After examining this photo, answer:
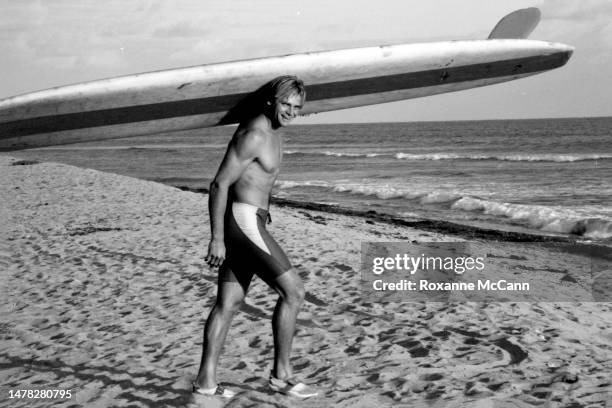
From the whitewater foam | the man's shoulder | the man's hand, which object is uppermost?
the man's shoulder

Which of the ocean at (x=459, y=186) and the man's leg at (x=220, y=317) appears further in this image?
the ocean at (x=459, y=186)

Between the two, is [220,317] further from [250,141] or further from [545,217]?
[545,217]

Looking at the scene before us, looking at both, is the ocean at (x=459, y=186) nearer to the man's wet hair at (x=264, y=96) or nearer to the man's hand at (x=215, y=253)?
the man's wet hair at (x=264, y=96)

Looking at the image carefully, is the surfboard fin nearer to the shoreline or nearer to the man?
the man

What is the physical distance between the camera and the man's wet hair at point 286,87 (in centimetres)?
291

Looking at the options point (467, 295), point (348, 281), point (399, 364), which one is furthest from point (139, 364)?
point (467, 295)

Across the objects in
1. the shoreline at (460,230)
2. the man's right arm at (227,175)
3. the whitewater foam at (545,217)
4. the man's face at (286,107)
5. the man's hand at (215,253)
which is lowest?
the shoreline at (460,230)

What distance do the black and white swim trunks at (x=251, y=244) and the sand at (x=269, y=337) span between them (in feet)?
2.72

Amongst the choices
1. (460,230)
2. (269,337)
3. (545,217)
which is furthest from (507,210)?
(269,337)

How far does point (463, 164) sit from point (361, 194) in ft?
43.9

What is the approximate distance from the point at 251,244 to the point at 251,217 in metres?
0.13

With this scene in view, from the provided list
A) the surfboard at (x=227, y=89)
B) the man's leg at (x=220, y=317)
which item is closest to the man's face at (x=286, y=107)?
the surfboard at (x=227, y=89)

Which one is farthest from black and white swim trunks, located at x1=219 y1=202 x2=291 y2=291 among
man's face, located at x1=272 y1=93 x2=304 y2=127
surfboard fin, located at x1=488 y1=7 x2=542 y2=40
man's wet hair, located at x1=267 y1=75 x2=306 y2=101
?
surfboard fin, located at x1=488 y1=7 x2=542 y2=40

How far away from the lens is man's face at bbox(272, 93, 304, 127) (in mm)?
2926
